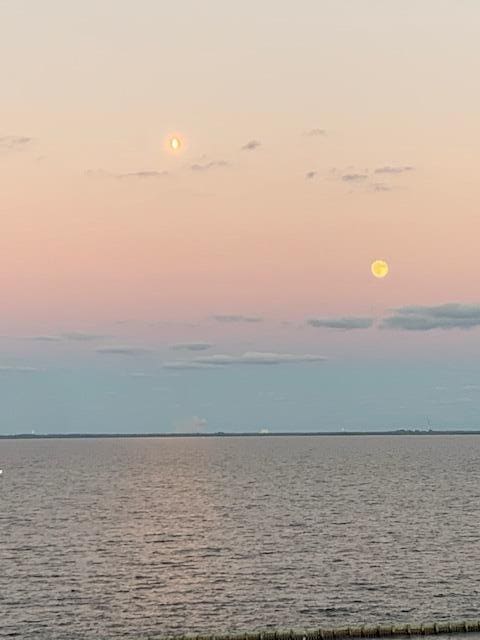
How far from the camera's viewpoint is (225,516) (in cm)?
15162

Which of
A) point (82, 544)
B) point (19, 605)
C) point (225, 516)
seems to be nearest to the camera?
point (19, 605)

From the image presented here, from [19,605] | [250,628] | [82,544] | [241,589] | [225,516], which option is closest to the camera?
[250,628]

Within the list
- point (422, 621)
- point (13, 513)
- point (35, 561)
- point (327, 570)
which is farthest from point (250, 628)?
point (13, 513)

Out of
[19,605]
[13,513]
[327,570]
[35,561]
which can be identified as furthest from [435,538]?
[13,513]

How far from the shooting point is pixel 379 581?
8806 centimetres

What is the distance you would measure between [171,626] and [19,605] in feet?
51.5

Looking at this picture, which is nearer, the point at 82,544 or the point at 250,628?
the point at 250,628

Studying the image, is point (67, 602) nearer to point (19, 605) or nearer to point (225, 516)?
point (19, 605)

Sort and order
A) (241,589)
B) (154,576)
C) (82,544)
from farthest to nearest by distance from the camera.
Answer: (82,544) → (154,576) → (241,589)

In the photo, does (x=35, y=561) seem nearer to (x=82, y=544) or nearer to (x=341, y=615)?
(x=82, y=544)

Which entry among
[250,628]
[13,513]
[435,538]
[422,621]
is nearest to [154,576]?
[250,628]

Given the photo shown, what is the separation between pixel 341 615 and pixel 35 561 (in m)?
41.4

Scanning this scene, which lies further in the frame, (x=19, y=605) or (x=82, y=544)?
(x=82, y=544)

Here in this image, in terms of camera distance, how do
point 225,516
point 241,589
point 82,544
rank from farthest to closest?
point 225,516 < point 82,544 < point 241,589
